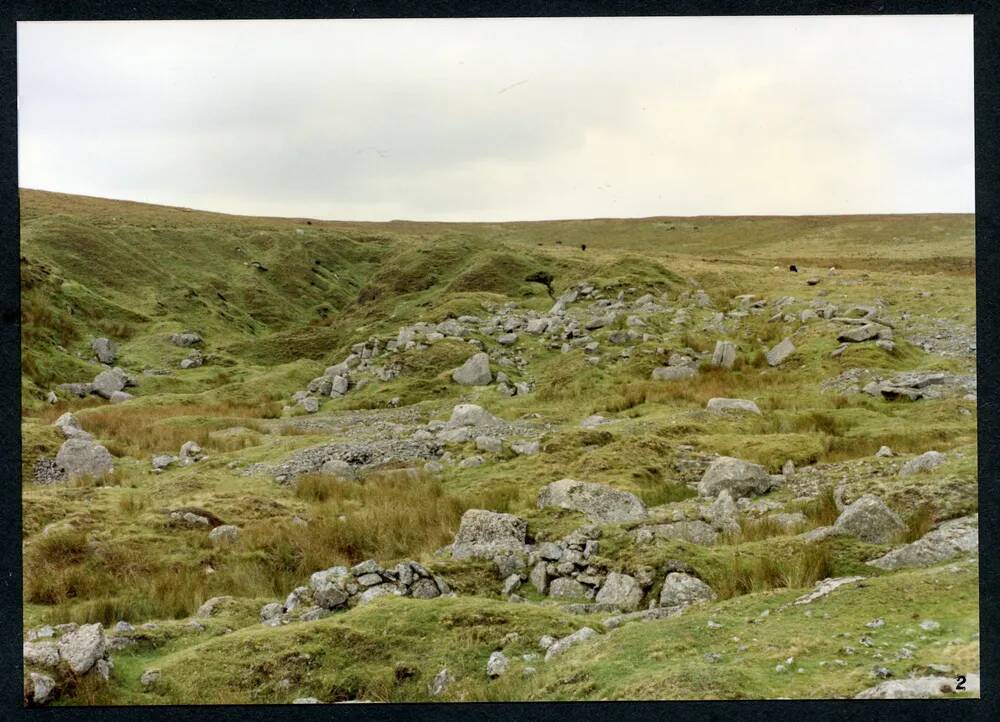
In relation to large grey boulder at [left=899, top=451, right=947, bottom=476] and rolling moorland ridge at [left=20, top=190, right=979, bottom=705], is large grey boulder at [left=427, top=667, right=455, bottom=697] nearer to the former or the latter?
rolling moorland ridge at [left=20, top=190, right=979, bottom=705]

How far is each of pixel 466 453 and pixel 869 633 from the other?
29.5ft

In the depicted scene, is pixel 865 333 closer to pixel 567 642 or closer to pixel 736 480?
pixel 736 480

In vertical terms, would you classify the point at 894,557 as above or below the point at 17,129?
below

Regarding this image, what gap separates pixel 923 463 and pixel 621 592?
5.54 meters

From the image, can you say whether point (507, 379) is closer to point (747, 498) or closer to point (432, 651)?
point (747, 498)

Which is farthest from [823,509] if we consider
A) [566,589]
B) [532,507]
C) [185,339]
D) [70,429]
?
[185,339]

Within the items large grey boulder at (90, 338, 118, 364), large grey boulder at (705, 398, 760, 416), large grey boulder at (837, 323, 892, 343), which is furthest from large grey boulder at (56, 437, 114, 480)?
large grey boulder at (837, 323, 892, 343)

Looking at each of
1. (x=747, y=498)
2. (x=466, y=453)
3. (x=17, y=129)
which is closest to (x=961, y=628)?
(x=747, y=498)

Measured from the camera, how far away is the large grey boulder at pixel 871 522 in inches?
335

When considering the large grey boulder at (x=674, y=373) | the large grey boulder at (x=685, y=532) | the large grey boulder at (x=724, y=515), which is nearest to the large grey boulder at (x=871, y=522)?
the large grey boulder at (x=724, y=515)

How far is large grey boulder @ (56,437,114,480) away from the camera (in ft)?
45.8

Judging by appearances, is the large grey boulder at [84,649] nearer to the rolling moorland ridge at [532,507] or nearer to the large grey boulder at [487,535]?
the rolling moorland ridge at [532,507]

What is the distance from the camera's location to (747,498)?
1113 centimetres

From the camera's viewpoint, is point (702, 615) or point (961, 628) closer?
point (961, 628)
